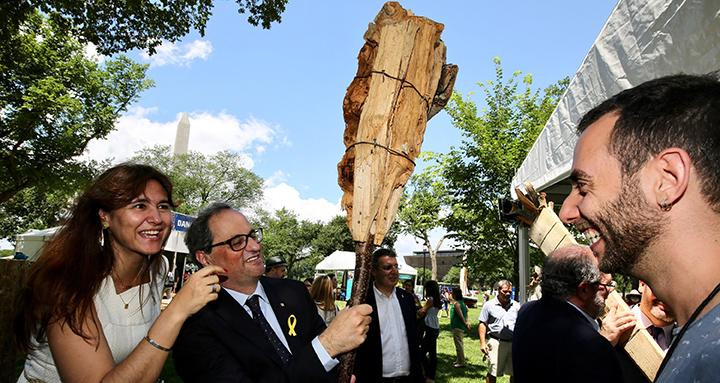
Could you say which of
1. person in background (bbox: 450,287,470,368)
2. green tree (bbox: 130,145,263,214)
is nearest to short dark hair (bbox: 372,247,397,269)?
person in background (bbox: 450,287,470,368)

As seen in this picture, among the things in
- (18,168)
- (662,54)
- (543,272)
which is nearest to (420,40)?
(662,54)

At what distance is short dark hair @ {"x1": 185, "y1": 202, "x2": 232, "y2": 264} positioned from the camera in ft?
8.48

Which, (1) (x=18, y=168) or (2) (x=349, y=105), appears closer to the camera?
(2) (x=349, y=105)

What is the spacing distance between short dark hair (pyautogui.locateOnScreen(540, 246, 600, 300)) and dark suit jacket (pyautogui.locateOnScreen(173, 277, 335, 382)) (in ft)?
5.39

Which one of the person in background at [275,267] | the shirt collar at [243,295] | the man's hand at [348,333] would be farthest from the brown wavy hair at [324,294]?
the man's hand at [348,333]

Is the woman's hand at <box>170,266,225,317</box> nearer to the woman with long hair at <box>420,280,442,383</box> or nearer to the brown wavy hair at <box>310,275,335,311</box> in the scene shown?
the brown wavy hair at <box>310,275,335,311</box>

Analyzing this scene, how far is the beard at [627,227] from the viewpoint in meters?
1.00

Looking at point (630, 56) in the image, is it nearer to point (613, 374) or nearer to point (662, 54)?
point (662, 54)

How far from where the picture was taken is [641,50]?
7.83 feet

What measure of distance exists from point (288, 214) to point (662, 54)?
73470mm

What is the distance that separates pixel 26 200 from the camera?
44.5 metres

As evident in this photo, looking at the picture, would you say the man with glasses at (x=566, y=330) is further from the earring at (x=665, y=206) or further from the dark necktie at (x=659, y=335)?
the earring at (x=665, y=206)

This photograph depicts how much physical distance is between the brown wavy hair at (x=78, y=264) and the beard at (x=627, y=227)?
2.03 m

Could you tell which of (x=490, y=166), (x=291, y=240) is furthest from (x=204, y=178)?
(x=490, y=166)
